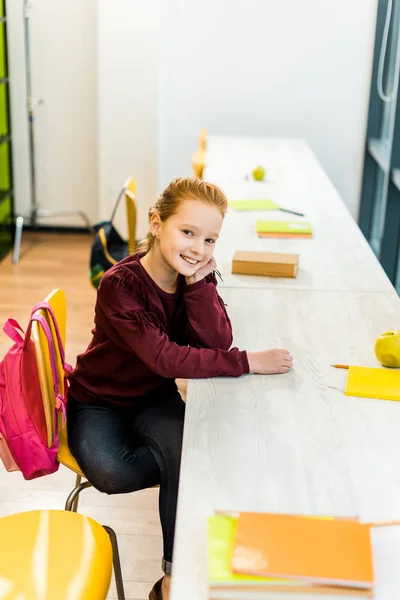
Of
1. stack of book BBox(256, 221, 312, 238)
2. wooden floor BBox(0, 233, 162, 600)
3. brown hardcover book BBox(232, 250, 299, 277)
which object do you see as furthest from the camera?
stack of book BBox(256, 221, 312, 238)

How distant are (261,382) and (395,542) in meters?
0.59

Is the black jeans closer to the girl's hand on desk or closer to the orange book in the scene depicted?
the girl's hand on desk

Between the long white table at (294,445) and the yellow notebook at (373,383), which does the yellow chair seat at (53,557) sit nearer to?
the long white table at (294,445)

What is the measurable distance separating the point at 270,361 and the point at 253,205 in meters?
1.60

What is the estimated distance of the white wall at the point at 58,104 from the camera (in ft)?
17.0

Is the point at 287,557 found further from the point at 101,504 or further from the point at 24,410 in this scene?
the point at 101,504

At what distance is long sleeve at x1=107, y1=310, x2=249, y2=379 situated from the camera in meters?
1.80

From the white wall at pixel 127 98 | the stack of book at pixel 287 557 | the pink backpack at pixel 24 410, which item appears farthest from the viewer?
the white wall at pixel 127 98

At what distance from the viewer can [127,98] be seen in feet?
16.6

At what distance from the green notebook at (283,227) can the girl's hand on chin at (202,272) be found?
1.00 metres

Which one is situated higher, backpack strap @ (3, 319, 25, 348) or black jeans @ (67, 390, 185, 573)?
backpack strap @ (3, 319, 25, 348)

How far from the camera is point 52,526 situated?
1.65m

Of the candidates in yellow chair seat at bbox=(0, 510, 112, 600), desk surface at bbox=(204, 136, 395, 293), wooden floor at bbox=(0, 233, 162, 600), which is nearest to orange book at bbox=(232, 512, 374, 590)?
yellow chair seat at bbox=(0, 510, 112, 600)

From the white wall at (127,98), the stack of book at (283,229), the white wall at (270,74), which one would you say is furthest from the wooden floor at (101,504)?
the white wall at (270,74)
